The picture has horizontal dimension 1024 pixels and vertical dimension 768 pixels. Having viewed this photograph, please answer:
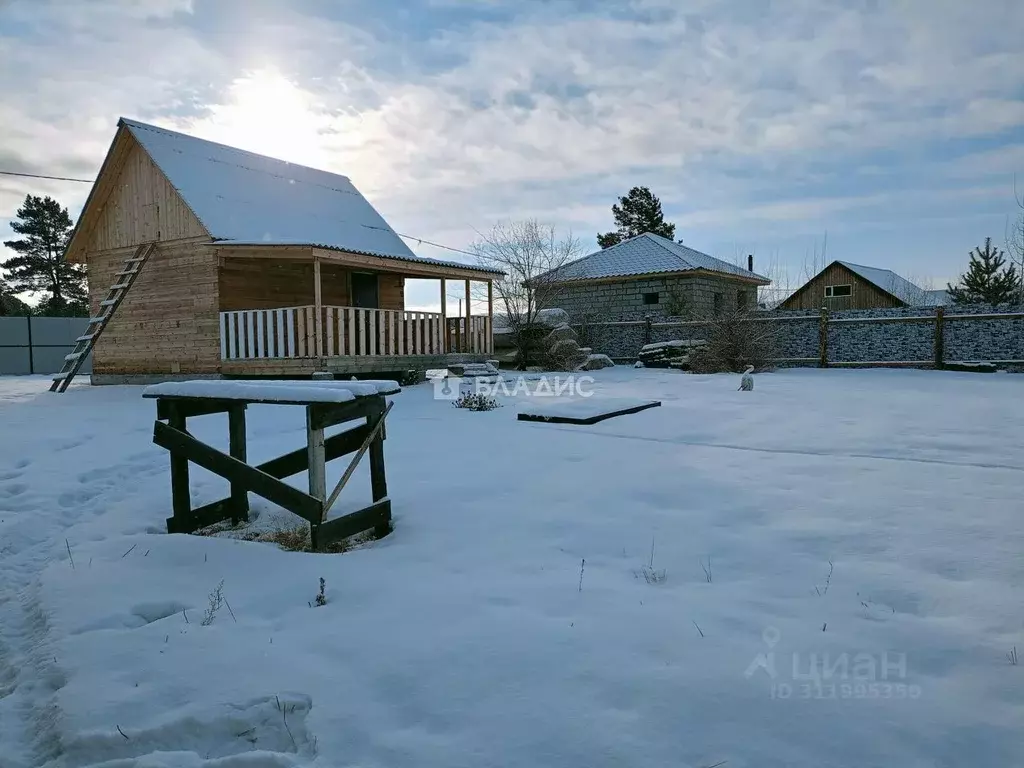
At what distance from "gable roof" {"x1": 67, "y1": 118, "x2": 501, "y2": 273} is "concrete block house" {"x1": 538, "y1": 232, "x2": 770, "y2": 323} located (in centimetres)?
789

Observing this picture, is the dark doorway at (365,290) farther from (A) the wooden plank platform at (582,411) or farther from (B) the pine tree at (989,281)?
(B) the pine tree at (989,281)

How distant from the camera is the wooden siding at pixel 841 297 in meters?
33.6

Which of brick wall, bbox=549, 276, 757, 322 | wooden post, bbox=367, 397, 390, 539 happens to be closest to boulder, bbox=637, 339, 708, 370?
brick wall, bbox=549, 276, 757, 322

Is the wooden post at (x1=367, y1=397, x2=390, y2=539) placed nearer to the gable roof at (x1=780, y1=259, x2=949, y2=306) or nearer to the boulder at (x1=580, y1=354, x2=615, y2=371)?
the boulder at (x1=580, y1=354, x2=615, y2=371)

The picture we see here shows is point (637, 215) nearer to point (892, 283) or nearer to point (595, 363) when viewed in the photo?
point (892, 283)

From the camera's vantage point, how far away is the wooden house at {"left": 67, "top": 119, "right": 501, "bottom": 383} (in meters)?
12.7

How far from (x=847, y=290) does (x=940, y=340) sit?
1962 centimetres

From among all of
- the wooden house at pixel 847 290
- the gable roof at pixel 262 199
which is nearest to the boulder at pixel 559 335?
the gable roof at pixel 262 199

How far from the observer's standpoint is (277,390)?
369 cm

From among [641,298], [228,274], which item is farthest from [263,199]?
[641,298]

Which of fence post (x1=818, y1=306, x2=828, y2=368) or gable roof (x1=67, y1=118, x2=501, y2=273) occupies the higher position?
gable roof (x1=67, y1=118, x2=501, y2=273)

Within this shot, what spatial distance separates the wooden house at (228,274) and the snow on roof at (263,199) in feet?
0.13

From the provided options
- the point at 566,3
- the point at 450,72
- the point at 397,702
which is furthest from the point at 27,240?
the point at 397,702

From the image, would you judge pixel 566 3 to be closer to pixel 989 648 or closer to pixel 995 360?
pixel 989 648
